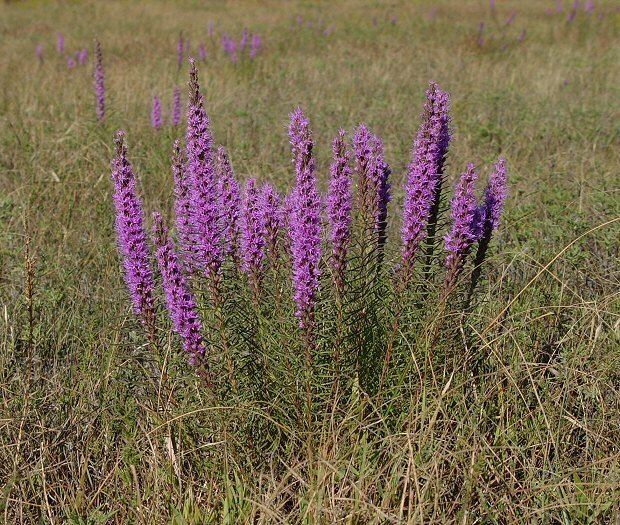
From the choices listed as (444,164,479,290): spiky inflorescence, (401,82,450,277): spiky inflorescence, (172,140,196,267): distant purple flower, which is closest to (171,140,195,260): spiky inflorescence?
(172,140,196,267): distant purple flower

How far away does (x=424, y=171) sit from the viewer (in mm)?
2066

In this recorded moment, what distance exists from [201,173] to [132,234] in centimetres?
30

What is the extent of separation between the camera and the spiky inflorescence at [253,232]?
2057 mm

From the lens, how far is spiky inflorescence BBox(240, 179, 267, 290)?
2057mm

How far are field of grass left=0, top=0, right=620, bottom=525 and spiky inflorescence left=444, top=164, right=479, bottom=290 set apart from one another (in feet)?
0.57

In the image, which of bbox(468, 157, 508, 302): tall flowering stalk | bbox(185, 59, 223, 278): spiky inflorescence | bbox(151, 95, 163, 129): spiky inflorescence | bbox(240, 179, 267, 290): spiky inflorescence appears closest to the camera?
bbox(185, 59, 223, 278): spiky inflorescence

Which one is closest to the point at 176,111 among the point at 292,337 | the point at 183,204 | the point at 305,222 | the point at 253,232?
the point at 183,204

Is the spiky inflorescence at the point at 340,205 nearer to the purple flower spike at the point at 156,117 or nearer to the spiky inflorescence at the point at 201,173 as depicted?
the spiky inflorescence at the point at 201,173

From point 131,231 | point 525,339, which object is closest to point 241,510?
point 131,231

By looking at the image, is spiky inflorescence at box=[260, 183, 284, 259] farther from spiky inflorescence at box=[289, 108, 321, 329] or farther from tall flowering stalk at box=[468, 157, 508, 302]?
tall flowering stalk at box=[468, 157, 508, 302]

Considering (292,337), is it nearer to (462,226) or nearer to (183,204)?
(183,204)

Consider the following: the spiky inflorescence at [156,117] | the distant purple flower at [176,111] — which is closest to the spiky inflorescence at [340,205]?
the distant purple flower at [176,111]

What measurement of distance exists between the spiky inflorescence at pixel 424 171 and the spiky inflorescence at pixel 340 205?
233mm

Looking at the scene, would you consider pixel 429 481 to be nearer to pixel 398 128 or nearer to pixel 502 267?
pixel 502 267
